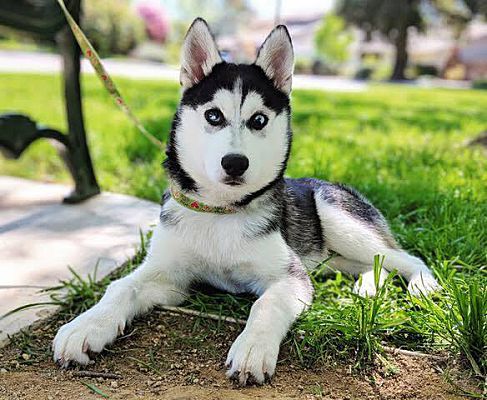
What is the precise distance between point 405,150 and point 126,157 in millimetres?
2474

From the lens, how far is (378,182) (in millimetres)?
4141

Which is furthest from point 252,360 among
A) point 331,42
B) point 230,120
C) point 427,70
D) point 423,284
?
point 331,42

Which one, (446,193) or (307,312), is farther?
(446,193)

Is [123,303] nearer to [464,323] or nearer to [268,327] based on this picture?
[268,327]

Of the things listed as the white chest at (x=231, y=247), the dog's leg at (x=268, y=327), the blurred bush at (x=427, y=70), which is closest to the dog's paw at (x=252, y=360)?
the dog's leg at (x=268, y=327)

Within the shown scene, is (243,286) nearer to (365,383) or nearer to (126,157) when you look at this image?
(365,383)

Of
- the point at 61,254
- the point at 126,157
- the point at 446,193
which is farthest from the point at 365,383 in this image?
the point at 126,157

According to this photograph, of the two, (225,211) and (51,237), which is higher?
(225,211)

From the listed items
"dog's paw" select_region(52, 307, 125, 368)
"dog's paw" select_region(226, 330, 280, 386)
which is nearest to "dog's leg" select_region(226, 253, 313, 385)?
"dog's paw" select_region(226, 330, 280, 386)

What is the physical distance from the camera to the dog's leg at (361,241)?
112 inches

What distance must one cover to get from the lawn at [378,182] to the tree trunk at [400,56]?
796 inches

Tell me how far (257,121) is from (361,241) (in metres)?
0.93

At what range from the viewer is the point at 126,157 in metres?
5.09

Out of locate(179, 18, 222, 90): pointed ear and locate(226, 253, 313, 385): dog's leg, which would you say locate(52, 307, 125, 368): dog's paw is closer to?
locate(226, 253, 313, 385): dog's leg
